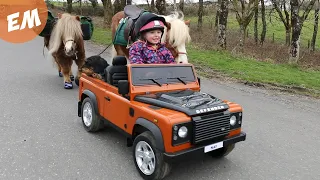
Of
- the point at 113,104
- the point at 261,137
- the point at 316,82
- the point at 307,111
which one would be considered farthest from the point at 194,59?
the point at 113,104

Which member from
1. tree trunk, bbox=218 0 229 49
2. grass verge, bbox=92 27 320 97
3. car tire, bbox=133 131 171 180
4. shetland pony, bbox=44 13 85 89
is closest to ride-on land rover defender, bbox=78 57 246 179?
car tire, bbox=133 131 171 180

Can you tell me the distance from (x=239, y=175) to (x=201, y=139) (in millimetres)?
834

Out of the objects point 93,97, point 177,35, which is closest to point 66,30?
point 93,97

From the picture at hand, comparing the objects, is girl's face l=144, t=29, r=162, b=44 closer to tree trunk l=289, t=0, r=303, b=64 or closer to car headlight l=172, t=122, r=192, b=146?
car headlight l=172, t=122, r=192, b=146

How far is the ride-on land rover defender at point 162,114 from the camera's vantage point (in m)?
3.33

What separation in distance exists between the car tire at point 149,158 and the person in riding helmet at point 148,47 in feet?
4.52

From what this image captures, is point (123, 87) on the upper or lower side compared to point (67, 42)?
lower

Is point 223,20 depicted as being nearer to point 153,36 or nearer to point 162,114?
point 153,36

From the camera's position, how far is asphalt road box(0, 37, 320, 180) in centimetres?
380

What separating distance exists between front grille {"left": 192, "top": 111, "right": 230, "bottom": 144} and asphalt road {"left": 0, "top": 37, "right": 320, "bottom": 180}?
58 cm

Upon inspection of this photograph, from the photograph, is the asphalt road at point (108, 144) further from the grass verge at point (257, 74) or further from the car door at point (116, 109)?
the grass verge at point (257, 74)

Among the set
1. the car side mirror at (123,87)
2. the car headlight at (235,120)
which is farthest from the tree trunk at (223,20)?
the car side mirror at (123,87)

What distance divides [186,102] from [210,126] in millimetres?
398

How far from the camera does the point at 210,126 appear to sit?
347 centimetres
